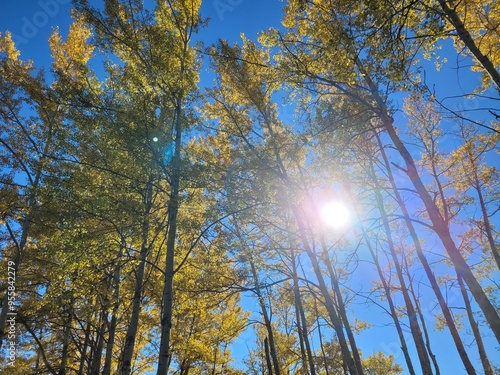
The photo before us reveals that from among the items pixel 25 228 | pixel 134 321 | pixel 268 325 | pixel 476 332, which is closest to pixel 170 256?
pixel 134 321

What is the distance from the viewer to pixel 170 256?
587 cm

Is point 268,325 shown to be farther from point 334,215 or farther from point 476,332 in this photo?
point 476,332

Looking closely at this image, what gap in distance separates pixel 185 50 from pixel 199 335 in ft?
33.6

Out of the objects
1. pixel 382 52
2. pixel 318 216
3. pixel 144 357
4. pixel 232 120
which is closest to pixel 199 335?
pixel 144 357

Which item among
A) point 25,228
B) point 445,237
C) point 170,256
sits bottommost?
point 445,237

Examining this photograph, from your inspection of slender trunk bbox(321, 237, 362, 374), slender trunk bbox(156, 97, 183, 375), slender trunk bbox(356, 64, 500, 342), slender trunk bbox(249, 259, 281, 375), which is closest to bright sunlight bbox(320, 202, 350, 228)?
slender trunk bbox(321, 237, 362, 374)

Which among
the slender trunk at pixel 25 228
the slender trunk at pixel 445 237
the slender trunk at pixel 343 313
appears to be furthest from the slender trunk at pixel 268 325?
the slender trunk at pixel 25 228

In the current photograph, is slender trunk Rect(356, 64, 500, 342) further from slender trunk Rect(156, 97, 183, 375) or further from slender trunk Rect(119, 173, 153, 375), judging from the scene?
slender trunk Rect(119, 173, 153, 375)

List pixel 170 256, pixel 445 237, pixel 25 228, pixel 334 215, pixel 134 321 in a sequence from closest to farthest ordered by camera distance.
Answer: pixel 445 237 < pixel 170 256 < pixel 134 321 < pixel 25 228 < pixel 334 215

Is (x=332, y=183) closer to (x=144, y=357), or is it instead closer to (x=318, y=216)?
(x=318, y=216)

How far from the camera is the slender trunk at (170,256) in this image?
494cm

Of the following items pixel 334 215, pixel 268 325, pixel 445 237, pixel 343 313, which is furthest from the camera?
pixel 268 325

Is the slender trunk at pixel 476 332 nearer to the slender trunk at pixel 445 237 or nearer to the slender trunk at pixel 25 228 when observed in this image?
the slender trunk at pixel 445 237

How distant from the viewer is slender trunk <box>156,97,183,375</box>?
4.94 m
